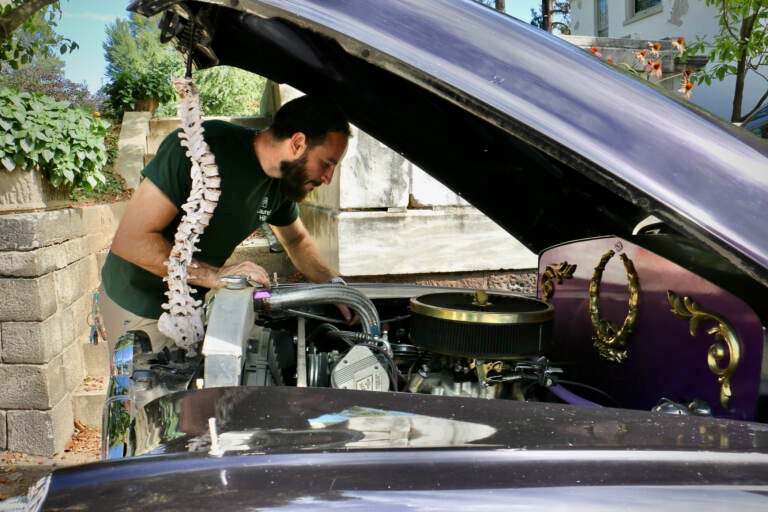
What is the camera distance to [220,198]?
2.69 m

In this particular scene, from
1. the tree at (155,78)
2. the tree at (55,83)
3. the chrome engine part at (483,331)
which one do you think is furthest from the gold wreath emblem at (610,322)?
the tree at (55,83)

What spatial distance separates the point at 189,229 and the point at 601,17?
1810 cm

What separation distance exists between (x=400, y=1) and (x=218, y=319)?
34.3 inches

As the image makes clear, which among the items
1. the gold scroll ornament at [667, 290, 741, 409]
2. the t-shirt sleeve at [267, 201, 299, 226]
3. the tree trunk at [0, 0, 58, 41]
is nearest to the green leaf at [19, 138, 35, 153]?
the tree trunk at [0, 0, 58, 41]

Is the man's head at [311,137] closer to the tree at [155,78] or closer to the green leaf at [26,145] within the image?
the green leaf at [26,145]

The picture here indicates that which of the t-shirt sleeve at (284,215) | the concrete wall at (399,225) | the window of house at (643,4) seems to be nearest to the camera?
the t-shirt sleeve at (284,215)

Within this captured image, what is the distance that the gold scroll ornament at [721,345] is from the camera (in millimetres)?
1349

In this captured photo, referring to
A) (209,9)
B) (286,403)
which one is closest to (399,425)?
(286,403)

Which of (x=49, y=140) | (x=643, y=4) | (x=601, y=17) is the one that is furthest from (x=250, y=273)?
(x=601, y=17)

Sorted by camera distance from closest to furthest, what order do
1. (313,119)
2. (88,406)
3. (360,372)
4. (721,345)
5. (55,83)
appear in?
(721,345), (360,372), (313,119), (88,406), (55,83)

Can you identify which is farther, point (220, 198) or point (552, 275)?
point (220, 198)

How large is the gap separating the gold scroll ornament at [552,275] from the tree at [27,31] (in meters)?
4.45

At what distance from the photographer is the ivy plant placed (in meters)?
4.53

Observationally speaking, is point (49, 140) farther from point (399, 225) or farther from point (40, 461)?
point (399, 225)
